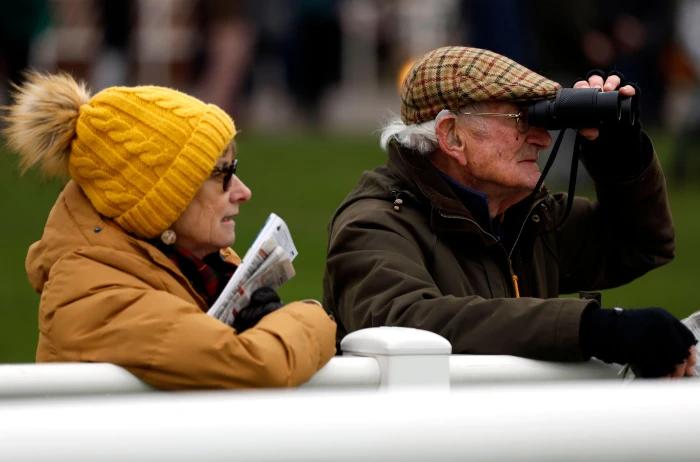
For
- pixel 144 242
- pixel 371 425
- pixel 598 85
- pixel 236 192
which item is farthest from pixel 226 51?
pixel 371 425

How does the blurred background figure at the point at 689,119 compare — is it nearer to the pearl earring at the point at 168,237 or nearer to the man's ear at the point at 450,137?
the man's ear at the point at 450,137

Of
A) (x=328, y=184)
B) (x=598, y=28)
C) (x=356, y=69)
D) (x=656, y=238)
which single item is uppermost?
(x=656, y=238)

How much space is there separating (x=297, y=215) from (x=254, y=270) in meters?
8.39

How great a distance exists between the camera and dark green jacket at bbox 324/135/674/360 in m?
3.49

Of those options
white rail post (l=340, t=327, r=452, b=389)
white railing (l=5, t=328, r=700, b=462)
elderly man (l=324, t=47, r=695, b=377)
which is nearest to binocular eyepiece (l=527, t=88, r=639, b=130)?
elderly man (l=324, t=47, r=695, b=377)

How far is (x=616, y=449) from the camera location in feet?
6.61

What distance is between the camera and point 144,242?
3.32 meters

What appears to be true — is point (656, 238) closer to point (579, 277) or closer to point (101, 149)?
point (579, 277)

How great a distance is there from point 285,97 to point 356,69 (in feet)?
10.6

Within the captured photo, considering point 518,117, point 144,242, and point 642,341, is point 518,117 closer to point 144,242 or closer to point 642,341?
point 642,341

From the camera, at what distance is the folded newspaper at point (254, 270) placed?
3.26 m

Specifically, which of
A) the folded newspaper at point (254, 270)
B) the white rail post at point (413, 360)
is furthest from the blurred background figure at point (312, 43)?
the white rail post at point (413, 360)

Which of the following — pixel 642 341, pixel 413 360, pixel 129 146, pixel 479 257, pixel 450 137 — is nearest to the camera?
pixel 413 360

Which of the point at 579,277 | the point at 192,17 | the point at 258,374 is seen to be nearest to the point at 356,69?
the point at 192,17
